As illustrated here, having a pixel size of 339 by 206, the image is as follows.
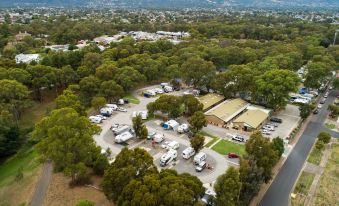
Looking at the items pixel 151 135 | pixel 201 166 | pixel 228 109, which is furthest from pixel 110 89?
pixel 201 166

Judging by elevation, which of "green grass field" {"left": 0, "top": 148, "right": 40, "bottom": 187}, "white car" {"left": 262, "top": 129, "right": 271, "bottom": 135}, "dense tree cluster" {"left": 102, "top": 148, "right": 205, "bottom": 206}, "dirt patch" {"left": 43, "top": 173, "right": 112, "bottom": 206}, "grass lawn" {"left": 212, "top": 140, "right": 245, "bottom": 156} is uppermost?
"dense tree cluster" {"left": 102, "top": 148, "right": 205, "bottom": 206}

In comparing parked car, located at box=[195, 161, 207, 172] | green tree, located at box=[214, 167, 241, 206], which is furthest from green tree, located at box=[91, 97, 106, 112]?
green tree, located at box=[214, 167, 241, 206]

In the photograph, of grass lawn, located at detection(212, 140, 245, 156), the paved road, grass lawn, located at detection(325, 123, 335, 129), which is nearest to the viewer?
the paved road

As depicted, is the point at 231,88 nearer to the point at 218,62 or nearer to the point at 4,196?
the point at 218,62

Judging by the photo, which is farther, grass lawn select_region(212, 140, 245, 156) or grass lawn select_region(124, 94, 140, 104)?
grass lawn select_region(124, 94, 140, 104)

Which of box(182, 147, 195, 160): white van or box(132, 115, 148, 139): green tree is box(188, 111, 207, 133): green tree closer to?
box(182, 147, 195, 160): white van

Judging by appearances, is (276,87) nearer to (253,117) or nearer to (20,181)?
(253,117)

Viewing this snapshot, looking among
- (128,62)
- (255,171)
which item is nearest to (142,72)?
(128,62)
